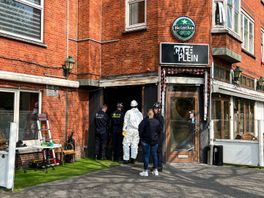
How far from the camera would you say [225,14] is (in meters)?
12.4

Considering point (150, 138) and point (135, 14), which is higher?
point (135, 14)

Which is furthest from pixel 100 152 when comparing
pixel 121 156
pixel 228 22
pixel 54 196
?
pixel 228 22

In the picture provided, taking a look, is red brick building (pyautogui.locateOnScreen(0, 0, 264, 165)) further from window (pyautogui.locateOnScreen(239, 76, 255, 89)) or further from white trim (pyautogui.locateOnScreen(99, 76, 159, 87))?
window (pyautogui.locateOnScreen(239, 76, 255, 89))

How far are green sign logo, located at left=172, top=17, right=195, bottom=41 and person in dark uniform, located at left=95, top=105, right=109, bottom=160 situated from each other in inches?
145

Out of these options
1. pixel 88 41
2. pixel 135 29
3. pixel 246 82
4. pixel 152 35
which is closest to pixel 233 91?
pixel 246 82

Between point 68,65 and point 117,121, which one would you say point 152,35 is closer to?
point 68,65

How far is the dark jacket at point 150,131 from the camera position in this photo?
9281 millimetres

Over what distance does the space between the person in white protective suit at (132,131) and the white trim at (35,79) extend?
2290mm

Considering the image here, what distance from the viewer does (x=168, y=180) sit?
8.77 metres

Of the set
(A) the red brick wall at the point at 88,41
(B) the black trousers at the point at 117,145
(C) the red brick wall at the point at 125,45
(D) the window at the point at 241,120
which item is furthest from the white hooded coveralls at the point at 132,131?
(D) the window at the point at 241,120

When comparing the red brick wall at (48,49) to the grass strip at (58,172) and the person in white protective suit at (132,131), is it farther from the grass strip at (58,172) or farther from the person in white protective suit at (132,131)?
the grass strip at (58,172)

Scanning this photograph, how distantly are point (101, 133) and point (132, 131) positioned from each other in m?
1.34

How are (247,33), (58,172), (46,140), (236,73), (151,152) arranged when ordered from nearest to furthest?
(151,152) < (58,172) < (46,140) < (236,73) < (247,33)

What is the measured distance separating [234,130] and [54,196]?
8095 millimetres
